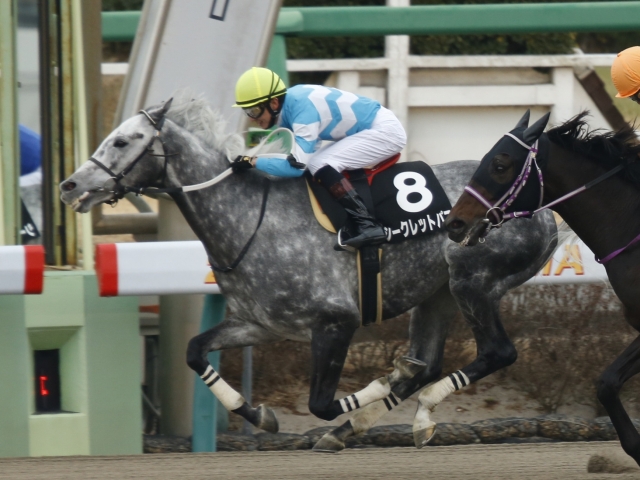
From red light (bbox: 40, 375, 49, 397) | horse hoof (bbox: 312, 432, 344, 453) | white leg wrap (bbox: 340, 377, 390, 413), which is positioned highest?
red light (bbox: 40, 375, 49, 397)

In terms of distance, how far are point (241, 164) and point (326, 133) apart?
0.43m

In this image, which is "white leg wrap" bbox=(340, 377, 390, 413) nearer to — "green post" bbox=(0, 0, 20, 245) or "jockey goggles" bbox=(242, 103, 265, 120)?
"jockey goggles" bbox=(242, 103, 265, 120)

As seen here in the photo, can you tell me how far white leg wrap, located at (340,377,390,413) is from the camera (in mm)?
5219

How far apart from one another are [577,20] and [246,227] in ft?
10.2

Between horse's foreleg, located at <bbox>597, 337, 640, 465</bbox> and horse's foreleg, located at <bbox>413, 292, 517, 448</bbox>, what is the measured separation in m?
0.84

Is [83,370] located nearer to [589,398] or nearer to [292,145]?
[292,145]

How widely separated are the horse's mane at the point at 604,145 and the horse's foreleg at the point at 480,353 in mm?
1025

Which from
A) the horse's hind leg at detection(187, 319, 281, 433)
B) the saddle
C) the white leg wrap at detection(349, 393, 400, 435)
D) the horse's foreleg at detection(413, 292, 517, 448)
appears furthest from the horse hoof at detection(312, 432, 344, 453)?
the saddle

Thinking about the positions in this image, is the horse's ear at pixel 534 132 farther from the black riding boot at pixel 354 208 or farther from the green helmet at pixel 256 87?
the green helmet at pixel 256 87

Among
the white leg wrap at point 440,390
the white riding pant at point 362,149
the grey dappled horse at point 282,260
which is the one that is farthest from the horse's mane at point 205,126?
the white leg wrap at point 440,390

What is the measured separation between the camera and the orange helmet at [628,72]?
4.61m

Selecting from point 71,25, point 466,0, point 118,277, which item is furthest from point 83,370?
point 466,0

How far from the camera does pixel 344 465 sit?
18.0 ft

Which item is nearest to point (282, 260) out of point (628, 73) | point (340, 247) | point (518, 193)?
point (340, 247)
